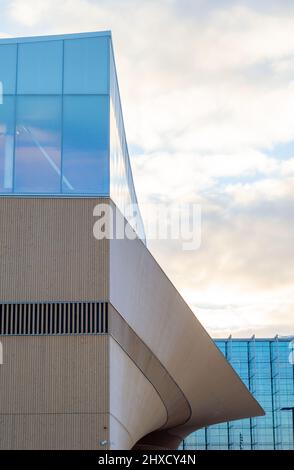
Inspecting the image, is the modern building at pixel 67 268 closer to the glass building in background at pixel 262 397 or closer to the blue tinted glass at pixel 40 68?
the blue tinted glass at pixel 40 68

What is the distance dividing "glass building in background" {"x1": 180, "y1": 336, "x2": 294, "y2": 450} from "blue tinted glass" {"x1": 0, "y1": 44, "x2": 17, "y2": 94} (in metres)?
51.9

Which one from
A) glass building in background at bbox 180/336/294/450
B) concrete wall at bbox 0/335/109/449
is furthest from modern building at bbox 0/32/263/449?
glass building in background at bbox 180/336/294/450

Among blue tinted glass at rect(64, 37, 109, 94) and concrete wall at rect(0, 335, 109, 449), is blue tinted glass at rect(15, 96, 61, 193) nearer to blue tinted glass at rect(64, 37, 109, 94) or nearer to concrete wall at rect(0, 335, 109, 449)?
blue tinted glass at rect(64, 37, 109, 94)

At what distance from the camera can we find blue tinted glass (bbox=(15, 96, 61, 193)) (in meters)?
22.6

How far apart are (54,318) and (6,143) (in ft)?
19.4

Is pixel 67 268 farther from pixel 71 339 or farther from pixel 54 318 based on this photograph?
pixel 71 339

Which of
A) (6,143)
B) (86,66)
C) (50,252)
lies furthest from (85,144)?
(50,252)

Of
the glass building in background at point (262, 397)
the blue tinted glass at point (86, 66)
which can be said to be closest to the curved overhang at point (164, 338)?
the blue tinted glass at point (86, 66)

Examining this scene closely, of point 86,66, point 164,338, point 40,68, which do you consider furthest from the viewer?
point 164,338

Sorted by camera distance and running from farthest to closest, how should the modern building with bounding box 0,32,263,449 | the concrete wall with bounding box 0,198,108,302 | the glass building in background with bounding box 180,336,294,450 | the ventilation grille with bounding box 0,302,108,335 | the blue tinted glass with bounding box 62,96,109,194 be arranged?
1. the glass building in background with bounding box 180,336,294,450
2. the blue tinted glass with bounding box 62,96,109,194
3. the concrete wall with bounding box 0,198,108,302
4. the ventilation grille with bounding box 0,302,108,335
5. the modern building with bounding box 0,32,263,449

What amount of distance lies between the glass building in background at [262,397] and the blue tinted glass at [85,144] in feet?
168

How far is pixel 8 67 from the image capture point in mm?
23906

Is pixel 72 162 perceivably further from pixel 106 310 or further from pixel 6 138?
pixel 106 310

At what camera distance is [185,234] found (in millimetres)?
27453
